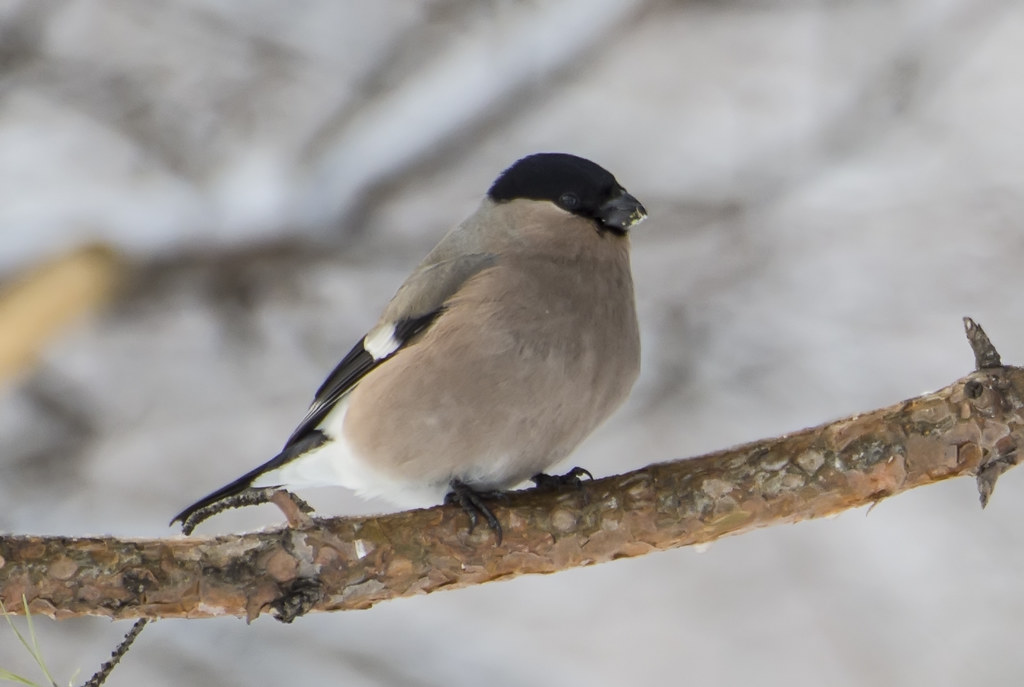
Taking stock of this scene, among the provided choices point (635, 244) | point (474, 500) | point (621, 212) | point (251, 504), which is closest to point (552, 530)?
point (474, 500)

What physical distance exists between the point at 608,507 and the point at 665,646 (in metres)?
2.46

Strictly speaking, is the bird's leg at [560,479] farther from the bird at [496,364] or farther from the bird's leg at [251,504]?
the bird's leg at [251,504]

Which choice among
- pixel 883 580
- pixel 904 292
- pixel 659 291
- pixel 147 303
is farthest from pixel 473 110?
pixel 883 580

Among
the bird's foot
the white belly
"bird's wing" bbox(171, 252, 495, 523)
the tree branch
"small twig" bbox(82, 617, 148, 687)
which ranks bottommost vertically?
"small twig" bbox(82, 617, 148, 687)

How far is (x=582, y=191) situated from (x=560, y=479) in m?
0.88

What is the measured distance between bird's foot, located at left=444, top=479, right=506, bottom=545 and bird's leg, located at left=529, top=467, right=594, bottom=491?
0.14 m

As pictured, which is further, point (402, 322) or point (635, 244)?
point (635, 244)

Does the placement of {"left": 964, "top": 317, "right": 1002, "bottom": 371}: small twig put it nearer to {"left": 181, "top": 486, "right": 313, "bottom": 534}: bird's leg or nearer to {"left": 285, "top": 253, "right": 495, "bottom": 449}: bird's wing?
{"left": 285, "top": 253, "right": 495, "bottom": 449}: bird's wing

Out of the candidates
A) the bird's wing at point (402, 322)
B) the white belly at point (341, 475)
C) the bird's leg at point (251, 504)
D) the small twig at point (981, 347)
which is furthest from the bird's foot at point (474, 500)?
the small twig at point (981, 347)

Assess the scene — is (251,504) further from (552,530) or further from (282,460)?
(552,530)

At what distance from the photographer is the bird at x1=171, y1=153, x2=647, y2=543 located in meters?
2.85

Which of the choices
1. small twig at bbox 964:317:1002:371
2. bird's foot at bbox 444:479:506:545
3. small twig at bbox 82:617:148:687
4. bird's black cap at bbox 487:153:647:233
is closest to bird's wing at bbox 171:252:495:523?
bird's black cap at bbox 487:153:647:233

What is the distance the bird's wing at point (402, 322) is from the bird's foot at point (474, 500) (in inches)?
19.7

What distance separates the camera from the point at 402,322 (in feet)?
10.6
